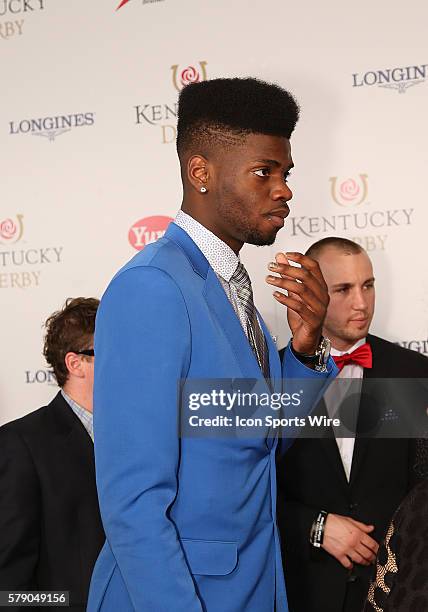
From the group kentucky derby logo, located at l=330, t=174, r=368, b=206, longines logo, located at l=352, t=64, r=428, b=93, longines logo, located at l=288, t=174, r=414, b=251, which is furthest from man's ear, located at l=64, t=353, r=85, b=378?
longines logo, located at l=352, t=64, r=428, b=93

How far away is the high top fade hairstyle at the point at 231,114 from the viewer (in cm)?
157

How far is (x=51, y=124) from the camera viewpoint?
3.47 m

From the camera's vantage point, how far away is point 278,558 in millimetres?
1536

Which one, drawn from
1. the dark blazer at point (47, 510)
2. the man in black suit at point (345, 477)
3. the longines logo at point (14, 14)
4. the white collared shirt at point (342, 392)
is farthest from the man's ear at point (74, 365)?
the longines logo at point (14, 14)

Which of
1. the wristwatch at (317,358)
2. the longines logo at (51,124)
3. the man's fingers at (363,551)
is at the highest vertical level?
the longines logo at (51,124)

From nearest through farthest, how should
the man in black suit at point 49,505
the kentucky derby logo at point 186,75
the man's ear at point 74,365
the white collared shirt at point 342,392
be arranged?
1. the man in black suit at point 49,505
2. the man's ear at point 74,365
3. the white collared shirt at point 342,392
4. the kentucky derby logo at point 186,75

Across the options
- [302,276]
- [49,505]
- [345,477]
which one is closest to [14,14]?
[49,505]

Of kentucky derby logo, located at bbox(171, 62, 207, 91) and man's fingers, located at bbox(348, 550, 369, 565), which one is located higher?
kentucky derby logo, located at bbox(171, 62, 207, 91)

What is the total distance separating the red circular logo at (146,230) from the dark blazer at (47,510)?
3.92ft

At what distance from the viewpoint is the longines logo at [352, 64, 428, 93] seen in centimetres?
306

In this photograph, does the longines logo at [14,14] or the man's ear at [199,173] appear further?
the longines logo at [14,14]

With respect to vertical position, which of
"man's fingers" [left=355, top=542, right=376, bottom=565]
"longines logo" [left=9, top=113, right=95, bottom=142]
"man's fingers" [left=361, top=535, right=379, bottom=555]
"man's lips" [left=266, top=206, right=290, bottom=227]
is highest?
"longines logo" [left=9, top=113, right=95, bottom=142]

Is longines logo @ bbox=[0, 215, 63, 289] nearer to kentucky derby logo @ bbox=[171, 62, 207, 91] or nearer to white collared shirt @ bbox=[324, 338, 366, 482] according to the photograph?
kentucky derby logo @ bbox=[171, 62, 207, 91]

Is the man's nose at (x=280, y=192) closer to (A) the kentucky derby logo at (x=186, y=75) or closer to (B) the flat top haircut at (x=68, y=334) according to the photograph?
(B) the flat top haircut at (x=68, y=334)
